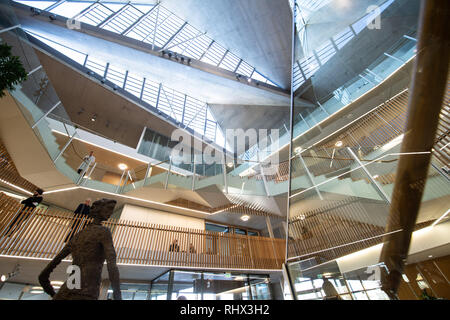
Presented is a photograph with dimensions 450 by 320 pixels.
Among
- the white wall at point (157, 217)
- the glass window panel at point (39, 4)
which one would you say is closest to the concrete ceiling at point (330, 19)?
the white wall at point (157, 217)

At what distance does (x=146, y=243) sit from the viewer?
846cm

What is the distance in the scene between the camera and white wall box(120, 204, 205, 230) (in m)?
11.0

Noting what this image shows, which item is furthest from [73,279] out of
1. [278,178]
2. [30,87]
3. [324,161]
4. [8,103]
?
[278,178]

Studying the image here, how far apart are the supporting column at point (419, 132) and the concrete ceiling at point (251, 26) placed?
47.2ft

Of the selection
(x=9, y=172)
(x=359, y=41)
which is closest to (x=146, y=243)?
(x=9, y=172)

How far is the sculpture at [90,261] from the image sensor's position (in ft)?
6.64

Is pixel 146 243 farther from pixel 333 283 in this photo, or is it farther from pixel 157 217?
pixel 333 283

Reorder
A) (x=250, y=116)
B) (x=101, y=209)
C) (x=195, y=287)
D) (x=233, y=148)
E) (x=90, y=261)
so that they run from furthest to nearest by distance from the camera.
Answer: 1. (x=233, y=148)
2. (x=250, y=116)
3. (x=195, y=287)
4. (x=101, y=209)
5. (x=90, y=261)

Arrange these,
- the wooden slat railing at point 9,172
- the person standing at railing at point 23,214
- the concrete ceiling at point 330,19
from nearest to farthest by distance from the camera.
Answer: the concrete ceiling at point 330,19 < the person standing at railing at point 23,214 < the wooden slat railing at point 9,172

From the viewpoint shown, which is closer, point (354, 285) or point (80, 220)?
point (354, 285)

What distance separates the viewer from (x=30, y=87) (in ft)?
21.9

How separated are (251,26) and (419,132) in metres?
15.9

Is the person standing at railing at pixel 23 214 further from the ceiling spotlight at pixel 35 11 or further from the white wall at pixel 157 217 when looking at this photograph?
the ceiling spotlight at pixel 35 11
